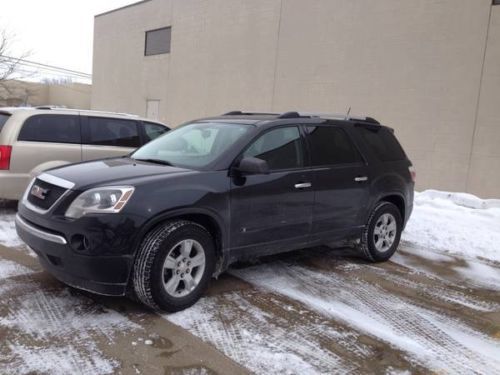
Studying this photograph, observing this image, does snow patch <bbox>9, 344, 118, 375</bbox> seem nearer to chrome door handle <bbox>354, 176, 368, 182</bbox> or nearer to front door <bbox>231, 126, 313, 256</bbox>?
front door <bbox>231, 126, 313, 256</bbox>

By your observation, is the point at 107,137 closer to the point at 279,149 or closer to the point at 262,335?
the point at 279,149

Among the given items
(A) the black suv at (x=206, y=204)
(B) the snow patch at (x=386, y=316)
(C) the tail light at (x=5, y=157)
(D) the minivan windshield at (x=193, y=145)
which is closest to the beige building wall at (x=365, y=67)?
(A) the black suv at (x=206, y=204)

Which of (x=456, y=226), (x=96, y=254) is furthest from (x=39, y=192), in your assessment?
(x=456, y=226)

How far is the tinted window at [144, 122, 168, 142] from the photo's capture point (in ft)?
28.3

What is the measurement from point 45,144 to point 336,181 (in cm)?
442

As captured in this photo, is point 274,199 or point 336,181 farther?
point 336,181

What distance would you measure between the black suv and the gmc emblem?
0.01 metres

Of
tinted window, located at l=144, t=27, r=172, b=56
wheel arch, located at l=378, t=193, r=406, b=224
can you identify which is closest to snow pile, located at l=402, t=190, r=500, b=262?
wheel arch, located at l=378, t=193, r=406, b=224

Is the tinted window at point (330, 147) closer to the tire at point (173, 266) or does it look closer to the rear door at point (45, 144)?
the tire at point (173, 266)

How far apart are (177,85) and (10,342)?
17808 mm

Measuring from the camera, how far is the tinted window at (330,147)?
5.49 meters

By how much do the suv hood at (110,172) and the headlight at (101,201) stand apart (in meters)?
0.08

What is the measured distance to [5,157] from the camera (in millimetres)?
7148

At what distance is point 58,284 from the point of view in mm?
4777
